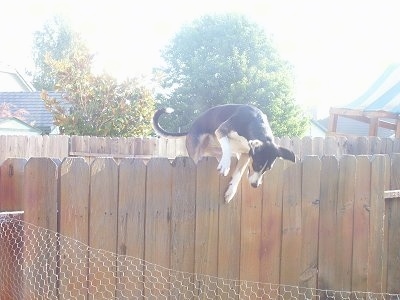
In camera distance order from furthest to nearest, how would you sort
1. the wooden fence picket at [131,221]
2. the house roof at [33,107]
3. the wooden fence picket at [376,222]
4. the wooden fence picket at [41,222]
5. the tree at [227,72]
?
the tree at [227,72] < the house roof at [33,107] < the wooden fence picket at [376,222] < the wooden fence picket at [131,221] < the wooden fence picket at [41,222]

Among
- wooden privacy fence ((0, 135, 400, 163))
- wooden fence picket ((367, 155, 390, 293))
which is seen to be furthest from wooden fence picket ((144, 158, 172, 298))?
wooden privacy fence ((0, 135, 400, 163))

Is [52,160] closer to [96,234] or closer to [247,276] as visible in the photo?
[96,234]

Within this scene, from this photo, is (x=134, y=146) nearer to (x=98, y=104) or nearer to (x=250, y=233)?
(x=98, y=104)

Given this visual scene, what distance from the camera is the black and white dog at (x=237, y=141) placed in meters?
4.00

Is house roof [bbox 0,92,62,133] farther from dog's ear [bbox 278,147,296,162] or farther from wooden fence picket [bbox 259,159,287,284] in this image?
wooden fence picket [bbox 259,159,287,284]

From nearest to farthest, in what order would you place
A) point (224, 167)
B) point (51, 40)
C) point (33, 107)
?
1. point (224, 167)
2. point (33, 107)
3. point (51, 40)

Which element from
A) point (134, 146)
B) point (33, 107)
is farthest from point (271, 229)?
A: point (33, 107)

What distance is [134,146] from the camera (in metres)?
10.5

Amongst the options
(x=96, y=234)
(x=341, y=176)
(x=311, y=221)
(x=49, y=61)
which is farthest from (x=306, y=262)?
(x=49, y=61)

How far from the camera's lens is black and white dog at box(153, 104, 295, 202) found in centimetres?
400

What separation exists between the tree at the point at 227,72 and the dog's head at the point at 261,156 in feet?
78.4

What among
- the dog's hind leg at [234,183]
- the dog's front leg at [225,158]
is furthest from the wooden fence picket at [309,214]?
the dog's front leg at [225,158]

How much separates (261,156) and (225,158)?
0.89 ft

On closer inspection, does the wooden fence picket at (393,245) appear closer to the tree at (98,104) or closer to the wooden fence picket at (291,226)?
the wooden fence picket at (291,226)
